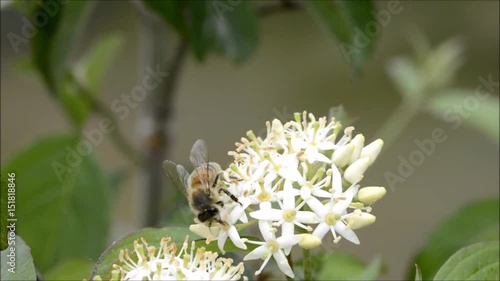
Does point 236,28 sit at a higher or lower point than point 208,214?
higher

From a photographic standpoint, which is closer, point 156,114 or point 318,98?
point 156,114

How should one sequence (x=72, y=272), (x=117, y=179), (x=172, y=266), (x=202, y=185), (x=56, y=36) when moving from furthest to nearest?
(x=117, y=179) → (x=56, y=36) → (x=72, y=272) → (x=202, y=185) → (x=172, y=266)

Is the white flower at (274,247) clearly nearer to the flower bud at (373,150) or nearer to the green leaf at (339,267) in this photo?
the flower bud at (373,150)

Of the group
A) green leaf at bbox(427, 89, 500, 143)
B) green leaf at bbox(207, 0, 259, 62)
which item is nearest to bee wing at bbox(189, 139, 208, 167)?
green leaf at bbox(207, 0, 259, 62)

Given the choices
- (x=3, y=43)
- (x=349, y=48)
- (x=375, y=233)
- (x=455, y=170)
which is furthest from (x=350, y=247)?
(x=349, y=48)

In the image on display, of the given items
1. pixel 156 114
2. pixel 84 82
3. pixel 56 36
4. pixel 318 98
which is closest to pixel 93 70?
pixel 84 82

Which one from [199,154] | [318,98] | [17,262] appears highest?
[199,154]

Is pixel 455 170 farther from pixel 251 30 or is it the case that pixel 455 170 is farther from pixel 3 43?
pixel 251 30

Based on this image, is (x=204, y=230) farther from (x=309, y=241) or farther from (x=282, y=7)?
(x=282, y=7)
